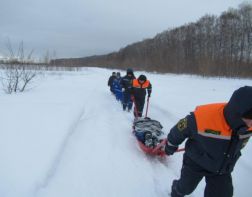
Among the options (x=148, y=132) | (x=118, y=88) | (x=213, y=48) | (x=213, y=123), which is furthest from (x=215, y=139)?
(x=213, y=48)

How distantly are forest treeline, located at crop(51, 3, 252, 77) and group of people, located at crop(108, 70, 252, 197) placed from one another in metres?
21.0

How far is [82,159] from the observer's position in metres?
4.48

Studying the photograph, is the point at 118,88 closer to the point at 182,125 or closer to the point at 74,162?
the point at 74,162

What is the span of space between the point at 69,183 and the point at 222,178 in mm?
2135

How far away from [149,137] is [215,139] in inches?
105

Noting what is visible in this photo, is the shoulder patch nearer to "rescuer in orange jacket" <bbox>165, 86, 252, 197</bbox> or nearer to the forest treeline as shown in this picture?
"rescuer in orange jacket" <bbox>165, 86, 252, 197</bbox>

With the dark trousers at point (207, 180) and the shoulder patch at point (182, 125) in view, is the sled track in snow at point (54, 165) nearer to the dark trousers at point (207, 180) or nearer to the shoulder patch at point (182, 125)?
the dark trousers at point (207, 180)

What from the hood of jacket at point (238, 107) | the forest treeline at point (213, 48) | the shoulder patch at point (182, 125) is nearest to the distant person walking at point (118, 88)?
the shoulder patch at point (182, 125)

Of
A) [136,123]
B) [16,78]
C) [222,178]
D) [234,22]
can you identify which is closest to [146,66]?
[234,22]

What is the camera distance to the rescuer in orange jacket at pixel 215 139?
2.33 metres

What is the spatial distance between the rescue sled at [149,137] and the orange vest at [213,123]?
1.85 metres

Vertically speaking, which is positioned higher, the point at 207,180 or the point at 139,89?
the point at 139,89

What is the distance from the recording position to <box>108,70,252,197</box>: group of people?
233cm

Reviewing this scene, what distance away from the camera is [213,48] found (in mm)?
34938
